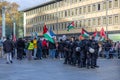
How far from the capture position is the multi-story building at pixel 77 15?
240ft

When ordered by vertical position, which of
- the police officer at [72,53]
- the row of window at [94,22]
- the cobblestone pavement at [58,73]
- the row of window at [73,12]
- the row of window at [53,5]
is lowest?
the cobblestone pavement at [58,73]

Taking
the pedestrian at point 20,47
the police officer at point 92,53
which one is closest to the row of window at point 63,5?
the pedestrian at point 20,47

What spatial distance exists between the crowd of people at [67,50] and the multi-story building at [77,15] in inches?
1385

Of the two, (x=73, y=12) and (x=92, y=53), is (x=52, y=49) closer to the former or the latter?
(x=92, y=53)

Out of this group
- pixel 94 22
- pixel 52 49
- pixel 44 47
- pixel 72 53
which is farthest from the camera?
pixel 94 22

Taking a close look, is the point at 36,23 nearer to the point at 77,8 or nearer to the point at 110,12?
the point at 77,8

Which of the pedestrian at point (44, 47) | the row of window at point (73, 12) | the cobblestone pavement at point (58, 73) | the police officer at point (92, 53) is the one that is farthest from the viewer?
the row of window at point (73, 12)

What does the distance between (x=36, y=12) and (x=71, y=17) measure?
24.0m

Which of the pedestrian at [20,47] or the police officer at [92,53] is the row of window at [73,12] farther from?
the police officer at [92,53]

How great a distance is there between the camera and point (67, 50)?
80.5ft

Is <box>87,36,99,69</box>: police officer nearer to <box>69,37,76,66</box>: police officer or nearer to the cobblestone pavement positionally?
the cobblestone pavement

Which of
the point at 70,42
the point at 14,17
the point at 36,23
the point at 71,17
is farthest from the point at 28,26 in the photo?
the point at 70,42

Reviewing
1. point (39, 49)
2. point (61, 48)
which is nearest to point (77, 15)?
point (39, 49)

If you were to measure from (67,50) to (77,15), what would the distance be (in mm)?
61721
